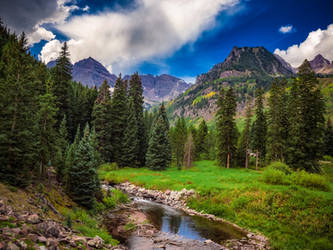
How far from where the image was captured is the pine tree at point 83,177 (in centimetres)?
1800

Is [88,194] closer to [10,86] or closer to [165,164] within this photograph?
[10,86]

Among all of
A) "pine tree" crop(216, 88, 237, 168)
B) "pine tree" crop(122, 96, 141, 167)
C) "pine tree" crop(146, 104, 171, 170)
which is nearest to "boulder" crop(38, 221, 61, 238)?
"pine tree" crop(122, 96, 141, 167)

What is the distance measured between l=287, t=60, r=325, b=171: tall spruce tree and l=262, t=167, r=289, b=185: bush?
28.8 ft

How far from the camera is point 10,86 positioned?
46.1ft

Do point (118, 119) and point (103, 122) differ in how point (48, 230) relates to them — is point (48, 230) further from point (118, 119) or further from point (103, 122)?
point (118, 119)

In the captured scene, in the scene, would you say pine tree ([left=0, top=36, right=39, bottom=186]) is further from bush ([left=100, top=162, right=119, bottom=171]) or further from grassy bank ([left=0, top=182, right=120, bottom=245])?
bush ([left=100, top=162, right=119, bottom=171])

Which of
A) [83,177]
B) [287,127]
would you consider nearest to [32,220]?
[83,177]

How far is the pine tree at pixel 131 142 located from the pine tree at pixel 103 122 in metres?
4.02

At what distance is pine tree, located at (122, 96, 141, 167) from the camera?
49.3m

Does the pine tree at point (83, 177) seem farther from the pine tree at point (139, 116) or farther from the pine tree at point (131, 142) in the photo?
the pine tree at point (139, 116)

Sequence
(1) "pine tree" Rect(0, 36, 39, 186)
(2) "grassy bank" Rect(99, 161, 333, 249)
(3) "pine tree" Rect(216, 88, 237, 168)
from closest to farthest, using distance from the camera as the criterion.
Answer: (1) "pine tree" Rect(0, 36, 39, 186)
(2) "grassy bank" Rect(99, 161, 333, 249)
(3) "pine tree" Rect(216, 88, 237, 168)

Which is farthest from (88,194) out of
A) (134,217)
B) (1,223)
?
(1,223)

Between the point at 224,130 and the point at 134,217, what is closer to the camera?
the point at 134,217

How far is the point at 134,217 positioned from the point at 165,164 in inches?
1241
